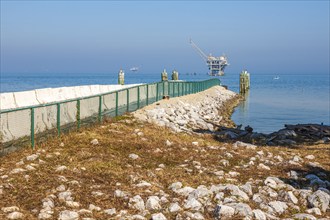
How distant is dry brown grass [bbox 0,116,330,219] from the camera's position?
978 cm

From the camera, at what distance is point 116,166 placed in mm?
12398

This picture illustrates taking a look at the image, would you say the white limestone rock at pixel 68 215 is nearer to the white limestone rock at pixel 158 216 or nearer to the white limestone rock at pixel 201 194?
the white limestone rock at pixel 158 216

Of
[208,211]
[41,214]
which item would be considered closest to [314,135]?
[208,211]

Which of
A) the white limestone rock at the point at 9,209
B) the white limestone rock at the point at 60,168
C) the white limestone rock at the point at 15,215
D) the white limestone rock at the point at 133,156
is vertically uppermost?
the white limestone rock at the point at 60,168

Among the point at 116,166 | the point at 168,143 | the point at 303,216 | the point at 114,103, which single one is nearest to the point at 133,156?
the point at 116,166

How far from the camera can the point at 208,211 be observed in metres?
9.38

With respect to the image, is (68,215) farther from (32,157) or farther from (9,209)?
(32,157)

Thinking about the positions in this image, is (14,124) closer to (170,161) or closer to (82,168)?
(82,168)

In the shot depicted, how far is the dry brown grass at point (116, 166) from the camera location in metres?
9.78

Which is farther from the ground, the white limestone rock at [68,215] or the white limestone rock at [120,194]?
the white limestone rock at [120,194]

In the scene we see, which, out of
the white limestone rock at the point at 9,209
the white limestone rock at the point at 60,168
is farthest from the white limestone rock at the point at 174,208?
the white limestone rock at the point at 60,168

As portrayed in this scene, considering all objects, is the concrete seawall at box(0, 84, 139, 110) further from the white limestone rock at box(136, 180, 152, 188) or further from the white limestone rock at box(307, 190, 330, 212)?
the white limestone rock at box(307, 190, 330, 212)

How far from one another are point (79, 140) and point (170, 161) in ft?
9.72

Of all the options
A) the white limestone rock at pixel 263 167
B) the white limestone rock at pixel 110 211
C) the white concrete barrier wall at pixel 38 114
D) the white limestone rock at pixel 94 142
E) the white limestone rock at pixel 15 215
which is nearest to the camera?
the white limestone rock at pixel 15 215
